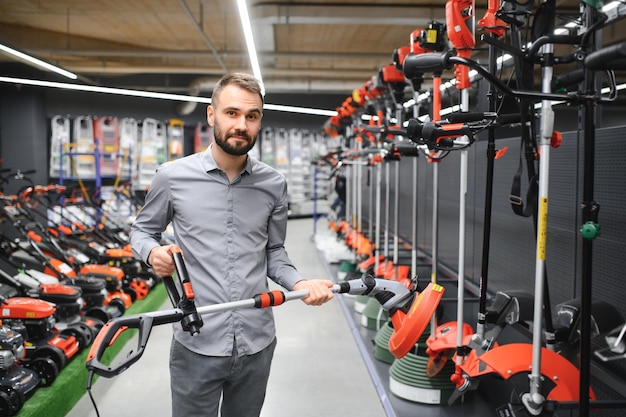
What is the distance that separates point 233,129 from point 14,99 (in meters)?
11.1

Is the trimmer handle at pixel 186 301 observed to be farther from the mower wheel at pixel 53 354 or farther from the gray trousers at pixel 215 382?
the mower wheel at pixel 53 354

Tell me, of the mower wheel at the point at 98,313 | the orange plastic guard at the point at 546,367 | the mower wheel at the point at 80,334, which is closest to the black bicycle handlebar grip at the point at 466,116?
the orange plastic guard at the point at 546,367

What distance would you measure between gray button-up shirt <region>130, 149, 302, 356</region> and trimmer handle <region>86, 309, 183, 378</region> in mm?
218

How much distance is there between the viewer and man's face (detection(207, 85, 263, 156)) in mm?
1843

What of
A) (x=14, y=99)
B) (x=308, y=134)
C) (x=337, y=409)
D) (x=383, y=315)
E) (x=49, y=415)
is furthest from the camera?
(x=308, y=134)

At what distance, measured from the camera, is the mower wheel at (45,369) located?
3.55 m

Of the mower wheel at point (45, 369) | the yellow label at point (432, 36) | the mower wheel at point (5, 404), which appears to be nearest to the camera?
the mower wheel at point (5, 404)

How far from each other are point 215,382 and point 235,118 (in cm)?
86

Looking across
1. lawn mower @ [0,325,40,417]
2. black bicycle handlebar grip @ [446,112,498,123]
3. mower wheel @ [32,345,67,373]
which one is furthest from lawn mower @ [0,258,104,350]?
black bicycle handlebar grip @ [446,112,498,123]

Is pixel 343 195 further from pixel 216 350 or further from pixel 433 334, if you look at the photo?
pixel 216 350

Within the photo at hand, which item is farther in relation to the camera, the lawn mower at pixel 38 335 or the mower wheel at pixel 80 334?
the mower wheel at pixel 80 334

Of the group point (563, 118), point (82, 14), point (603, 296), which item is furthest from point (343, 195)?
point (603, 296)

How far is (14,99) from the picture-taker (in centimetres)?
1130

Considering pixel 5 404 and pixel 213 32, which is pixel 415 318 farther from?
pixel 213 32
